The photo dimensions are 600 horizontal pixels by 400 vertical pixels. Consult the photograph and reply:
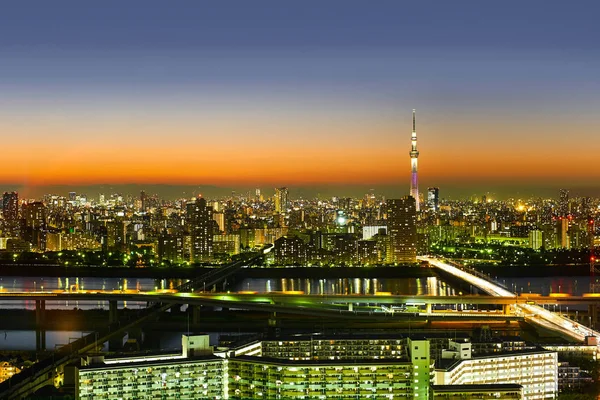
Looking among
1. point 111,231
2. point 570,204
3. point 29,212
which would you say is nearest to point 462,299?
point 111,231

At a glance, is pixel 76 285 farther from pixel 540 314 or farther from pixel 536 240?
pixel 536 240

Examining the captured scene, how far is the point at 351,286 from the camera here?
22.5 meters

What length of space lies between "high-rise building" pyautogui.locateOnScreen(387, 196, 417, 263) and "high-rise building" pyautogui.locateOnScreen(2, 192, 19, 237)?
38.5 ft

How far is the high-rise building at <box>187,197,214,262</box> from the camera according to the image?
29.0 meters

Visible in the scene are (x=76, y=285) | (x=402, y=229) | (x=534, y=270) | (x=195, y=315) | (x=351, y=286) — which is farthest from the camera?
(x=402, y=229)

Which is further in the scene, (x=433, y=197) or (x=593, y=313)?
(x=433, y=197)

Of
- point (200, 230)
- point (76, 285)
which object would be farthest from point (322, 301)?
point (200, 230)

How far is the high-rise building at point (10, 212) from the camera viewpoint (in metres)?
32.1

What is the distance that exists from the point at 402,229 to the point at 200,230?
5887 millimetres

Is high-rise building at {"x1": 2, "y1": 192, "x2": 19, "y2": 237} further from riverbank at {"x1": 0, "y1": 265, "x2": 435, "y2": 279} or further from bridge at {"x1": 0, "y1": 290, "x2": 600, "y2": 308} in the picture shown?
bridge at {"x1": 0, "y1": 290, "x2": 600, "y2": 308}

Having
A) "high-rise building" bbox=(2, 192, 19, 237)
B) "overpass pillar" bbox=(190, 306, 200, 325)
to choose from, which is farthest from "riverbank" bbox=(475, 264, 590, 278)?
"high-rise building" bbox=(2, 192, 19, 237)

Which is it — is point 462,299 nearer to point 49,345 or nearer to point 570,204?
point 49,345

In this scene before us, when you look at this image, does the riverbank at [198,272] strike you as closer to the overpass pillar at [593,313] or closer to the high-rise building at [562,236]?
the high-rise building at [562,236]

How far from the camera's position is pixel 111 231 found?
103 ft
